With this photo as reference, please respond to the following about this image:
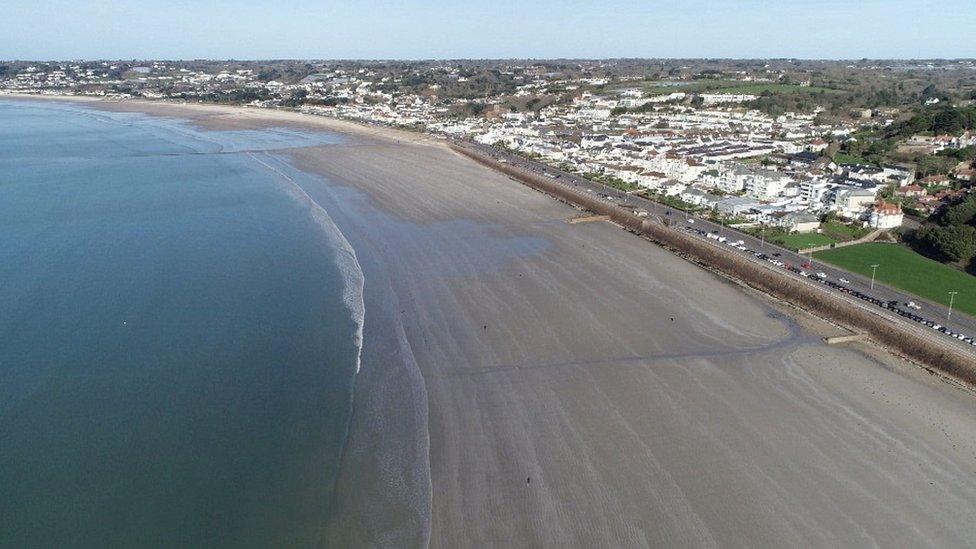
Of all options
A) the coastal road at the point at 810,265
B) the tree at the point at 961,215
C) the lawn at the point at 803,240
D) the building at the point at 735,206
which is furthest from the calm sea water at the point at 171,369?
the tree at the point at 961,215

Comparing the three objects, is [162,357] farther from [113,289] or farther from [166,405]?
[113,289]

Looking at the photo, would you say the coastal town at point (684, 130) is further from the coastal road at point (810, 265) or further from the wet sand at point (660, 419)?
the wet sand at point (660, 419)

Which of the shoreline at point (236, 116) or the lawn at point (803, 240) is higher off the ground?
the shoreline at point (236, 116)

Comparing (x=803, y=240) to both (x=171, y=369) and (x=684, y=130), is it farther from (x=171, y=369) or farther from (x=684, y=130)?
(x=684, y=130)

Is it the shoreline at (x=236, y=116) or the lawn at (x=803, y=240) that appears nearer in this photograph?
the lawn at (x=803, y=240)

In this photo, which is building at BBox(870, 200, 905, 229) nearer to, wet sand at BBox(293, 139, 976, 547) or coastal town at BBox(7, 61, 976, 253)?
coastal town at BBox(7, 61, 976, 253)

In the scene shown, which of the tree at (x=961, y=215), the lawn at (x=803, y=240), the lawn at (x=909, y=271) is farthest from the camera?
the tree at (x=961, y=215)

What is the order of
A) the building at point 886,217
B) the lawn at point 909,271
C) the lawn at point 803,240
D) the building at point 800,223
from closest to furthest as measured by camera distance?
the lawn at point 909,271, the lawn at point 803,240, the building at point 800,223, the building at point 886,217

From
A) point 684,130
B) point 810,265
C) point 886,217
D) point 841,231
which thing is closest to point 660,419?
point 810,265
